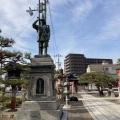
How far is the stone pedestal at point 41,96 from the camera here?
28.3 ft

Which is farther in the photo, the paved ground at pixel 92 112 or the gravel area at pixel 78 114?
the paved ground at pixel 92 112

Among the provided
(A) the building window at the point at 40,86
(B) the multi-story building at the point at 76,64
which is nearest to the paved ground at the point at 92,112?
(A) the building window at the point at 40,86

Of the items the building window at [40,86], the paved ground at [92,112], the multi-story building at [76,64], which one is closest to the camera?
the building window at [40,86]

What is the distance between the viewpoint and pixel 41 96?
30.0 ft

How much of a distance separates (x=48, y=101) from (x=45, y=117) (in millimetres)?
701

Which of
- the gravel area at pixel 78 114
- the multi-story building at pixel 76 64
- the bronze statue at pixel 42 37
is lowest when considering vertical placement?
the gravel area at pixel 78 114

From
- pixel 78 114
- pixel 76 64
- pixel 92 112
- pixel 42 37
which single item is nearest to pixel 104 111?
pixel 92 112

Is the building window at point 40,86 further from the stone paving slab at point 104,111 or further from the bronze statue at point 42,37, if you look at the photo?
the stone paving slab at point 104,111

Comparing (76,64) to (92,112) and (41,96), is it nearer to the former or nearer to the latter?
(92,112)

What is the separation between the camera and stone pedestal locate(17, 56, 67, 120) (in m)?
8.64

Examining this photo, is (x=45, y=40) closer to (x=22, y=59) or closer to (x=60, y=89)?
(x=22, y=59)

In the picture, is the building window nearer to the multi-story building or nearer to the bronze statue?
the bronze statue

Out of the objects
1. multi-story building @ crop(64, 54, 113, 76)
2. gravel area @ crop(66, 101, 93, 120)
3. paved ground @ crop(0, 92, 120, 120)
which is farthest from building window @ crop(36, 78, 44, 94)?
multi-story building @ crop(64, 54, 113, 76)

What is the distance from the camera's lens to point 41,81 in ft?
30.5
